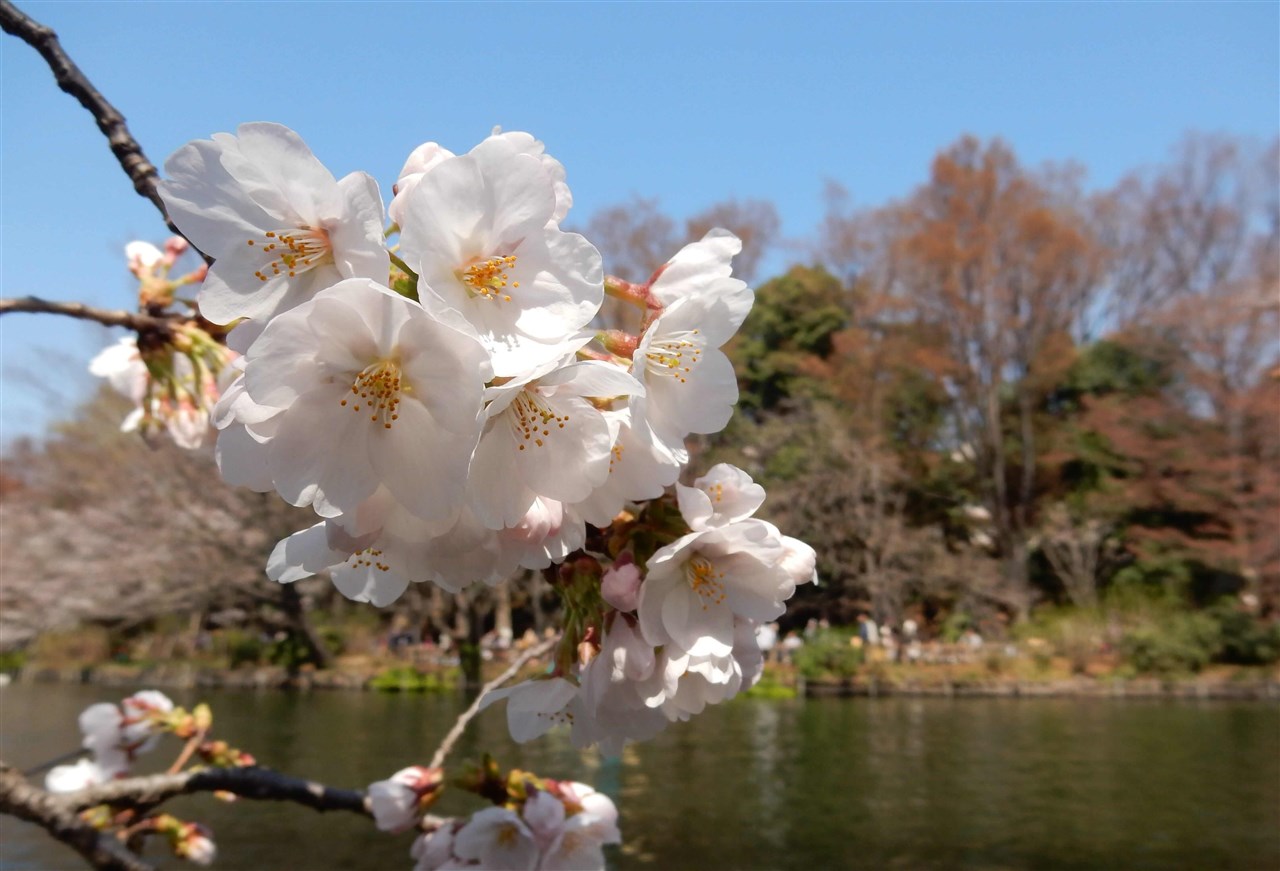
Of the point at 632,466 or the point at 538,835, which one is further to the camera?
the point at 538,835

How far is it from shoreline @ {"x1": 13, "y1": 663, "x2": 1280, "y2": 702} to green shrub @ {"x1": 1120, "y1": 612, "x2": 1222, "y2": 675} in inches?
10.1

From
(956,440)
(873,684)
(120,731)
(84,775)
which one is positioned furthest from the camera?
(956,440)

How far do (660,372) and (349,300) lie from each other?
0.55ft

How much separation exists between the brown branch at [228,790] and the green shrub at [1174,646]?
991cm

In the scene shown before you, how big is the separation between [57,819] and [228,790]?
0.43 feet

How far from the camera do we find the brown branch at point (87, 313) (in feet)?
2.30

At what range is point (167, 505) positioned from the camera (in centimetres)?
1065

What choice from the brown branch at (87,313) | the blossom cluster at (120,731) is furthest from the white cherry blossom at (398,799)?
the blossom cluster at (120,731)

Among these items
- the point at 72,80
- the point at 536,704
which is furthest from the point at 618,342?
the point at 72,80

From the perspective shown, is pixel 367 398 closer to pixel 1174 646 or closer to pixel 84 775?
pixel 84 775

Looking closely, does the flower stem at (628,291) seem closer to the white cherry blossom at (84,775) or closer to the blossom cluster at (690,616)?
the blossom cluster at (690,616)

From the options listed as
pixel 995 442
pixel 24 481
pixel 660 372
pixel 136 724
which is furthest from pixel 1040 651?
pixel 24 481

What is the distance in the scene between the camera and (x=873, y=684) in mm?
8688

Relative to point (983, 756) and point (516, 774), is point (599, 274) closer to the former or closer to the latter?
point (516, 774)
